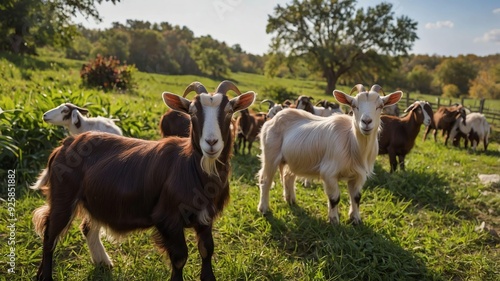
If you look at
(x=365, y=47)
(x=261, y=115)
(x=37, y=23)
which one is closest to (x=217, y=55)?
(x=365, y=47)

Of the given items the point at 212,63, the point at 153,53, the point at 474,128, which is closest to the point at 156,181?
the point at 474,128

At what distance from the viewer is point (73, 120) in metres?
5.72

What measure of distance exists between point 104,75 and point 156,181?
15326mm

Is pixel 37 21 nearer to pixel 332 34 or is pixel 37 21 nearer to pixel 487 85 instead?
pixel 332 34

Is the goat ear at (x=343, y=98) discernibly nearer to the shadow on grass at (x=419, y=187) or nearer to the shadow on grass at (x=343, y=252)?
the shadow on grass at (x=343, y=252)

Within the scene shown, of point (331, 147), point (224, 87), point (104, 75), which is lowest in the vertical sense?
point (331, 147)

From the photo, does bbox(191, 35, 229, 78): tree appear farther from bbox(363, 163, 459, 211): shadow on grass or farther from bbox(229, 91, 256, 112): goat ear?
bbox(229, 91, 256, 112): goat ear

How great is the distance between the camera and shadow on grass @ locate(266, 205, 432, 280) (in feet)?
11.2

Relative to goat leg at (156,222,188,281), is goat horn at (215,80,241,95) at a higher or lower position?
higher

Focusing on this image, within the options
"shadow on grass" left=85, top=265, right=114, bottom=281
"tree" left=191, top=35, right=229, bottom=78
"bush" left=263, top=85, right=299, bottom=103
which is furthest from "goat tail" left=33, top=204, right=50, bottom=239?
"tree" left=191, top=35, right=229, bottom=78

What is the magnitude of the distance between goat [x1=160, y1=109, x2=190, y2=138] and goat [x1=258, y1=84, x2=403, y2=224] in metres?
A: 2.39

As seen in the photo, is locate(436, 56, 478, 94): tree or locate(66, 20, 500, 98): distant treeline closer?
locate(66, 20, 500, 98): distant treeline

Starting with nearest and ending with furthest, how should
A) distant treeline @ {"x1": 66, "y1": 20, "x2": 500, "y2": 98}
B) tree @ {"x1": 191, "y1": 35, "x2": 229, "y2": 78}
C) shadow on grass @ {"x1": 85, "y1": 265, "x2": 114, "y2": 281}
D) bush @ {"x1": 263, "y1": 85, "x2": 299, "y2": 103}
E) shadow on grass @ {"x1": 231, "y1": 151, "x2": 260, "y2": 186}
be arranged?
shadow on grass @ {"x1": 85, "y1": 265, "x2": 114, "y2": 281} < shadow on grass @ {"x1": 231, "y1": 151, "x2": 260, "y2": 186} < bush @ {"x1": 263, "y1": 85, "x2": 299, "y2": 103} < distant treeline @ {"x1": 66, "y1": 20, "x2": 500, "y2": 98} < tree @ {"x1": 191, "y1": 35, "x2": 229, "y2": 78}

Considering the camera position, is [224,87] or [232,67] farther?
[232,67]
